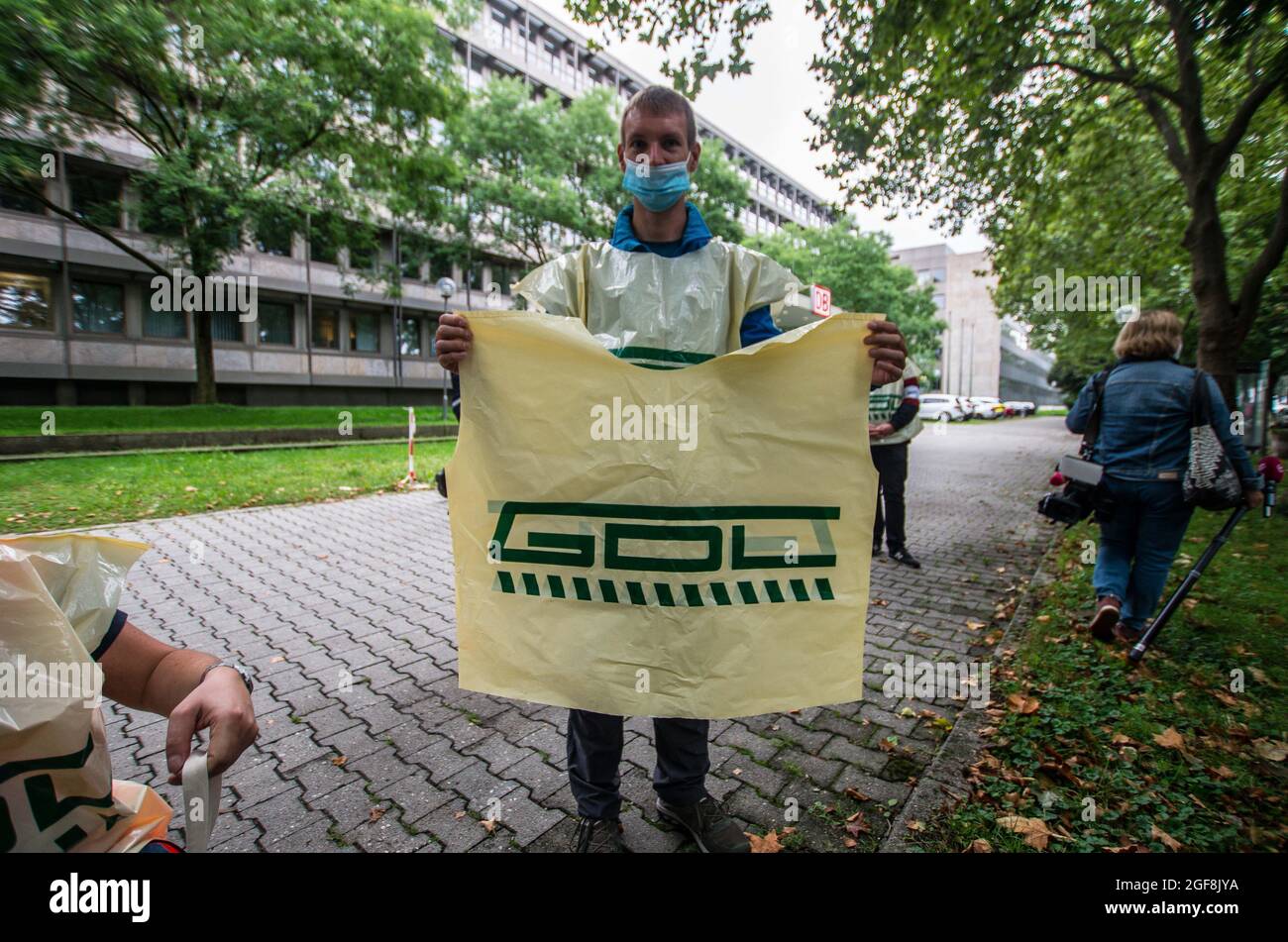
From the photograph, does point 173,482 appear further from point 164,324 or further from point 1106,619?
point 164,324

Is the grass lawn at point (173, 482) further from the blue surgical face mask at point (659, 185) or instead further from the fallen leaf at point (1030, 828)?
the fallen leaf at point (1030, 828)

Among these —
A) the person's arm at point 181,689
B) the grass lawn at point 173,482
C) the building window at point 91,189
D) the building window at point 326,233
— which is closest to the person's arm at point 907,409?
the person's arm at point 181,689

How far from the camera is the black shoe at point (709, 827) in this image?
2.11 metres

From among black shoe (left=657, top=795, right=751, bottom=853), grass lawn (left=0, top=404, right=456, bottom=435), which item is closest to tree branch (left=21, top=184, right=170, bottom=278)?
grass lawn (left=0, top=404, right=456, bottom=435)

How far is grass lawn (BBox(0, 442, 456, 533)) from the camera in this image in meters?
7.33

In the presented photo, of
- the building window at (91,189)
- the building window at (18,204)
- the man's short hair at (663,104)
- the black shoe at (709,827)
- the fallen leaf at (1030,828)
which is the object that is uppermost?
the building window at (91,189)

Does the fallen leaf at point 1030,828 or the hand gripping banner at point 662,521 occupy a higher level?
the hand gripping banner at point 662,521

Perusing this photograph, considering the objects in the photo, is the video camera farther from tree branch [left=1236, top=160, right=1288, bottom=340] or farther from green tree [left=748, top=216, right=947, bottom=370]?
green tree [left=748, top=216, right=947, bottom=370]

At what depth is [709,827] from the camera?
216 centimetres

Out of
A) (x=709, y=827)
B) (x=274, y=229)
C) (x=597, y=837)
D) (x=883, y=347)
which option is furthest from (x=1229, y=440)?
(x=274, y=229)

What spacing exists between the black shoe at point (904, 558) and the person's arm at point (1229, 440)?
2899 millimetres

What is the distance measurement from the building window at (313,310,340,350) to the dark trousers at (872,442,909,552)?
29.6 m

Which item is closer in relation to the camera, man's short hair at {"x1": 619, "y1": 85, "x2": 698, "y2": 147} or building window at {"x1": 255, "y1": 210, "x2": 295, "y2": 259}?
man's short hair at {"x1": 619, "y1": 85, "x2": 698, "y2": 147}

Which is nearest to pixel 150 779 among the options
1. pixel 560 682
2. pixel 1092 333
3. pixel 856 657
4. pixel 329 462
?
pixel 560 682
